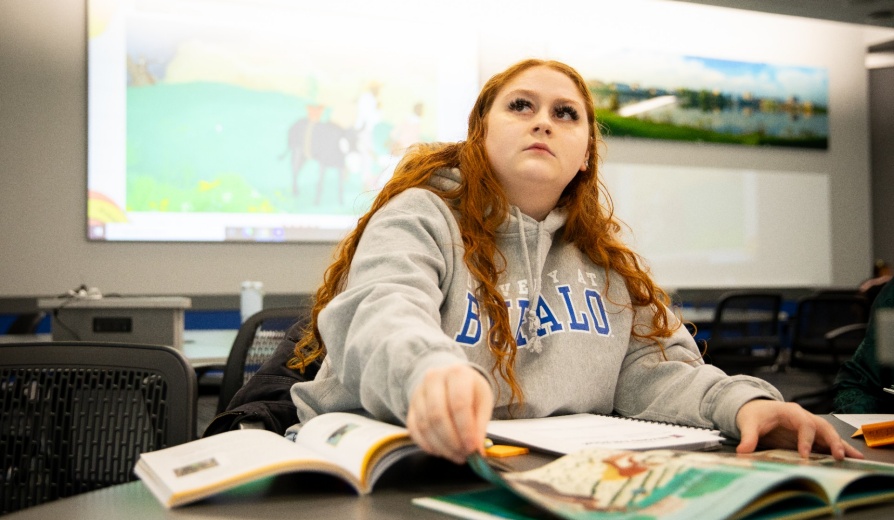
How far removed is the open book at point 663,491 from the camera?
563 mm

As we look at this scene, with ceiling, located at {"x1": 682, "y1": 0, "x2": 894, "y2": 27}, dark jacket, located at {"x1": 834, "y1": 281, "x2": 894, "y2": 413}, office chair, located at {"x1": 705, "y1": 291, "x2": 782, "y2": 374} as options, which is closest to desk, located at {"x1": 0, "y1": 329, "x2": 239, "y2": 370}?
dark jacket, located at {"x1": 834, "y1": 281, "x2": 894, "y2": 413}

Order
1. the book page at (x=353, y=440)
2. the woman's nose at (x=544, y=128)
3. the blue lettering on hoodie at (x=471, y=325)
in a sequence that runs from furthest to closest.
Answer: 1. the woman's nose at (x=544, y=128)
2. the blue lettering on hoodie at (x=471, y=325)
3. the book page at (x=353, y=440)

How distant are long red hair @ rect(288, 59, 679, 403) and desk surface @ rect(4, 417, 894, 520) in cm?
38

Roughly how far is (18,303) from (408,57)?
2796 mm

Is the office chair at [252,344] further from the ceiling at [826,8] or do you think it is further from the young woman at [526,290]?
the ceiling at [826,8]

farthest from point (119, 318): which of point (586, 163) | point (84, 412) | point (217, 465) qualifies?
point (217, 465)

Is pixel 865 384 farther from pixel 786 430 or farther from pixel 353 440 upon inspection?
pixel 353 440

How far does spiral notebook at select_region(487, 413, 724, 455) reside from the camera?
2.70 feet

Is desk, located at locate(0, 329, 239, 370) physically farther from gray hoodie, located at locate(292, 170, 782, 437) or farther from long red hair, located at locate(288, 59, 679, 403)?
gray hoodie, located at locate(292, 170, 782, 437)

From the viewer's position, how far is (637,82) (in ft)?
20.4

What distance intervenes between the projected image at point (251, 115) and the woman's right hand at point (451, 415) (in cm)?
426

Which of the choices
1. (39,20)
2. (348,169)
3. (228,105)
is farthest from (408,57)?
(39,20)

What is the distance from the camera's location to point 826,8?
20.3 feet

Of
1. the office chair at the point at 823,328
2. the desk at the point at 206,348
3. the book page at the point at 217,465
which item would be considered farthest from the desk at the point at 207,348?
the office chair at the point at 823,328
